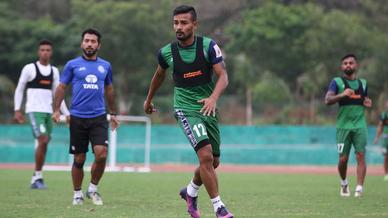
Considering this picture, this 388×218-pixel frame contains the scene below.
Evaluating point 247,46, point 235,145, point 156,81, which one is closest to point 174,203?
point 156,81

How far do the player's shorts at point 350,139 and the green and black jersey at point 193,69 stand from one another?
5198 millimetres

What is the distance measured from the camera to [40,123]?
14664 millimetres

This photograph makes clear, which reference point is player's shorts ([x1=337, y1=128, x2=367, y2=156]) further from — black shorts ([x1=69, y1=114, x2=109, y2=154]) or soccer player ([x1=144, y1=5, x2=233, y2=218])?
soccer player ([x1=144, y1=5, x2=233, y2=218])

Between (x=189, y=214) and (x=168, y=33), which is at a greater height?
(x=168, y=33)

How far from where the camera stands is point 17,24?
46.7 meters

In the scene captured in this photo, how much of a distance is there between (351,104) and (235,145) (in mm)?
21099

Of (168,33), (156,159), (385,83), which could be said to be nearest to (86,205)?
(156,159)

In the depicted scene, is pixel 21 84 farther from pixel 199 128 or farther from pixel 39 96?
pixel 199 128

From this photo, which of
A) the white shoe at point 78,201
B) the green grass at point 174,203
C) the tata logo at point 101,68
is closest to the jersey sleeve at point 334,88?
the green grass at point 174,203

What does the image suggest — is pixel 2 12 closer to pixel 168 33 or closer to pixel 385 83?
pixel 168 33

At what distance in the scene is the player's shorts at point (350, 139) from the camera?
1330 centimetres

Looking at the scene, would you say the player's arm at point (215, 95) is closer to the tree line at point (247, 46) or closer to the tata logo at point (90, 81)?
the tata logo at point (90, 81)

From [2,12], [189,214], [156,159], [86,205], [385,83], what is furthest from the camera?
[2,12]

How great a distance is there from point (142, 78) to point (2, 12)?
10.2 meters
